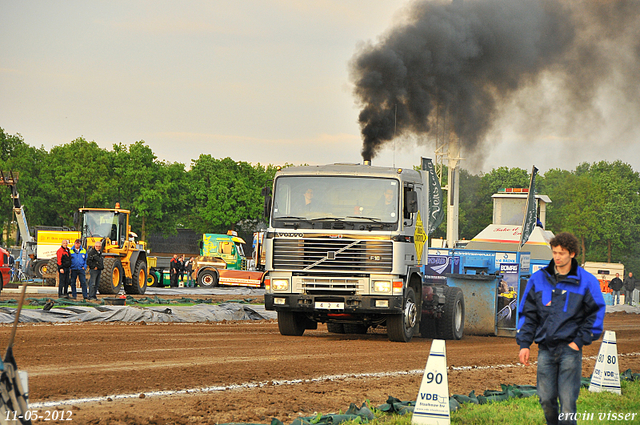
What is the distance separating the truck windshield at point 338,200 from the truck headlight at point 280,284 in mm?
1161

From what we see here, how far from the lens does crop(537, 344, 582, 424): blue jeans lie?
18.9 ft

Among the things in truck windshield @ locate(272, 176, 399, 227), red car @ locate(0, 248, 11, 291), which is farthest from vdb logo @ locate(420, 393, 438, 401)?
red car @ locate(0, 248, 11, 291)

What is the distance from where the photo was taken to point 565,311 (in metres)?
5.85

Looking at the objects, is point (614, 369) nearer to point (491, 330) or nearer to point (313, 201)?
point (313, 201)

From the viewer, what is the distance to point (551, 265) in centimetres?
609

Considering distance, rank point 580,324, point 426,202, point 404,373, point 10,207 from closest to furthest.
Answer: point 580,324
point 404,373
point 426,202
point 10,207

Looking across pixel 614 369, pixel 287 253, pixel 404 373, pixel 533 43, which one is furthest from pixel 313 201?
pixel 533 43

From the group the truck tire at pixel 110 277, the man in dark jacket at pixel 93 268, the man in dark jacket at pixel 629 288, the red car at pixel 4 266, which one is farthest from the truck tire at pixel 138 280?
the man in dark jacket at pixel 629 288

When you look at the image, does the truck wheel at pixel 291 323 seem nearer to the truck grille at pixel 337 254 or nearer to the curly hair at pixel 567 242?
the truck grille at pixel 337 254

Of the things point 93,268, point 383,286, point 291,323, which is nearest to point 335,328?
point 291,323

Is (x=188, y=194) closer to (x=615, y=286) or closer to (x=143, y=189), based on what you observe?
(x=143, y=189)

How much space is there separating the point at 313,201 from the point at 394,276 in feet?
6.81

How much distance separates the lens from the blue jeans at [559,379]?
577 cm

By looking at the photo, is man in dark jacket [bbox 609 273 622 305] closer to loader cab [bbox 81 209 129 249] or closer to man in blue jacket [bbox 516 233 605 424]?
loader cab [bbox 81 209 129 249]
